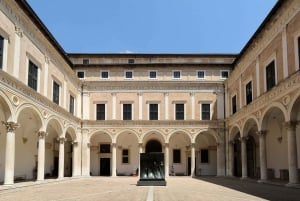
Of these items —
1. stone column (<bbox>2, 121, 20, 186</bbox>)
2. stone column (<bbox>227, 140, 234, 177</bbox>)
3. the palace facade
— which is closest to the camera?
stone column (<bbox>2, 121, 20, 186</bbox>)

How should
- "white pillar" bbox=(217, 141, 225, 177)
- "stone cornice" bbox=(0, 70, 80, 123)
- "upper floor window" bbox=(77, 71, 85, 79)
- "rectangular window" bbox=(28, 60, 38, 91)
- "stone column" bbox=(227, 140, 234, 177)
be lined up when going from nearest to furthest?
1. "stone cornice" bbox=(0, 70, 80, 123)
2. "rectangular window" bbox=(28, 60, 38, 91)
3. "stone column" bbox=(227, 140, 234, 177)
4. "white pillar" bbox=(217, 141, 225, 177)
5. "upper floor window" bbox=(77, 71, 85, 79)

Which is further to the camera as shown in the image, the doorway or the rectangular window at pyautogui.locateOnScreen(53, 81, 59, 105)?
the doorway

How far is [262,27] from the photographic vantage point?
968 inches

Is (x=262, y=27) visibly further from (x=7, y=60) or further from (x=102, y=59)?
(x=102, y=59)

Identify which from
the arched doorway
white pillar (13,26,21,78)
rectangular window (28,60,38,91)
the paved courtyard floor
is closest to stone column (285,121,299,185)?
the paved courtyard floor

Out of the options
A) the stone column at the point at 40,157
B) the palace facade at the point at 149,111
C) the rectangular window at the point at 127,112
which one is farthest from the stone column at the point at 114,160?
the stone column at the point at 40,157

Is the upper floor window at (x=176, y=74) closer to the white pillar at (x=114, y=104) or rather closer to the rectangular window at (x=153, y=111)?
the rectangular window at (x=153, y=111)

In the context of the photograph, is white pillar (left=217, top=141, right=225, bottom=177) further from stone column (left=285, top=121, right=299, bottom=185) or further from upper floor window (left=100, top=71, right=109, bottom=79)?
stone column (left=285, top=121, right=299, bottom=185)

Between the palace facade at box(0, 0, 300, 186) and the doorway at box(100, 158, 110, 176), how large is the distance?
0.35ft

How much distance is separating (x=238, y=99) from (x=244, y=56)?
4.29 metres

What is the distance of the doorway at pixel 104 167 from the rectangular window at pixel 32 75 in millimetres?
17019

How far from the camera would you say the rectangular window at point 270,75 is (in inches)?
918

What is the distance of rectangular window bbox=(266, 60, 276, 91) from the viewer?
2333cm

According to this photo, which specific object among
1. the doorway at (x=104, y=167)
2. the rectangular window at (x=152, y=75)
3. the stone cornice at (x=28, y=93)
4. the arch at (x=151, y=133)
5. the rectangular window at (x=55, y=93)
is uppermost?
the rectangular window at (x=152, y=75)
